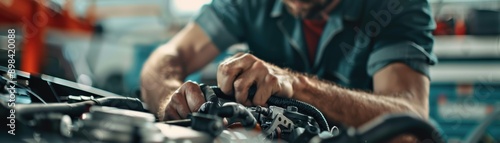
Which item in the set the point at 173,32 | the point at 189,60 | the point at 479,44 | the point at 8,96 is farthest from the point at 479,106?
the point at 8,96

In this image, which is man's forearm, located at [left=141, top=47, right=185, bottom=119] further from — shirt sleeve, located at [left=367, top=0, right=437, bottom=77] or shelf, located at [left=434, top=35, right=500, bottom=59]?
shelf, located at [left=434, top=35, right=500, bottom=59]

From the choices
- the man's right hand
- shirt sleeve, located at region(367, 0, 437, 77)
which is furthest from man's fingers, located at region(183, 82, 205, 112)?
shirt sleeve, located at region(367, 0, 437, 77)

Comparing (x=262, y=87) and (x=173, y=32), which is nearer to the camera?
(x=262, y=87)

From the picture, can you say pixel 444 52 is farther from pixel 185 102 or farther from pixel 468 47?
pixel 185 102

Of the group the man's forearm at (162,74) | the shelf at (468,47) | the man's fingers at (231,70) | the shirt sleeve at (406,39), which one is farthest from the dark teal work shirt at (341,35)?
Result: the shelf at (468,47)

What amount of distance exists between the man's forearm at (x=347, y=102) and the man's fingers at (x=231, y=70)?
11 cm

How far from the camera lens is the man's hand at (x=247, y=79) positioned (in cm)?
52

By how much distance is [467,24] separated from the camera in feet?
6.34

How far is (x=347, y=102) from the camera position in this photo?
2.44ft

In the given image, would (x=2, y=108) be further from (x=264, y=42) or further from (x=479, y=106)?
(x=479, y=106)

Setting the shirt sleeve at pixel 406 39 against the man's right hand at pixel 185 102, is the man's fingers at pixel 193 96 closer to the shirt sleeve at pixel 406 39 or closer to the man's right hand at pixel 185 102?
the man's right hand at pixel 185 102

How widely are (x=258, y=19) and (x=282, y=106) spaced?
639 mm

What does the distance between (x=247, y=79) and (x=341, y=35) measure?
491mm

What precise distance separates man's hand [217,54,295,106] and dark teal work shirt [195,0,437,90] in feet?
1.00
